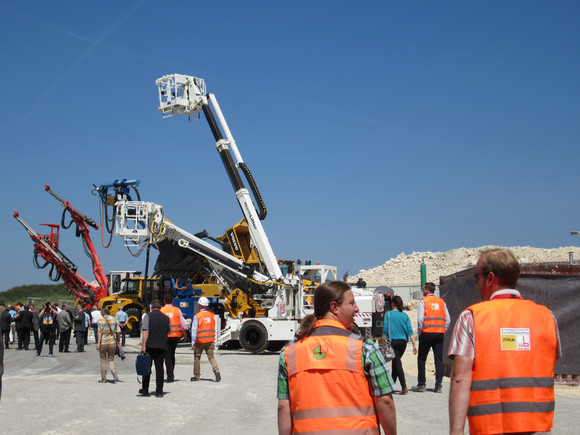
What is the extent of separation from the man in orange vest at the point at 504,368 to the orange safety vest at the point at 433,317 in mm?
7137

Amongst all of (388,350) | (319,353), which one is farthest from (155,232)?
(319,353)

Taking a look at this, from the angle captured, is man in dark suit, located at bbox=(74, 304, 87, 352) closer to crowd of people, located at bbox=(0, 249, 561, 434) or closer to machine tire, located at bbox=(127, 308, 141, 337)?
machine tire, located at bbox=(127, 308, 141, 337)

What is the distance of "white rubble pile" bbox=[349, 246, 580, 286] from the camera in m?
48.0

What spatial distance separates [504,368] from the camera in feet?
11.0

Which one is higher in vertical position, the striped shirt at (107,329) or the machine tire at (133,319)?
the striped shirt at (107,329)

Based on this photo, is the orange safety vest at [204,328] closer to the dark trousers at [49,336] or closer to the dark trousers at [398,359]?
the dark trousers at [398,359]

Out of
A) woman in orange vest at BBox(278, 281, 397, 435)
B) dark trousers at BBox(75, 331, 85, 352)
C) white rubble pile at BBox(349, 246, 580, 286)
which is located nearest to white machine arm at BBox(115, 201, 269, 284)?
dark trousers at BBox(75, 331, 85, 352)

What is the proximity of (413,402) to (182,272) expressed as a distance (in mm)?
15893

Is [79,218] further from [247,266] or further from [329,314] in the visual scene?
[329,314]

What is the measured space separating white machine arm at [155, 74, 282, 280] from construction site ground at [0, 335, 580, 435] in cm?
713

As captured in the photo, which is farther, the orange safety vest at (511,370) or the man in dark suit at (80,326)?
the man in dark suit at (80,326)

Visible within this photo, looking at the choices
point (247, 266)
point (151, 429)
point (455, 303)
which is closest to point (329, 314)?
point (151, 429)

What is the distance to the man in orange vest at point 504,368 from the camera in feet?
10.8

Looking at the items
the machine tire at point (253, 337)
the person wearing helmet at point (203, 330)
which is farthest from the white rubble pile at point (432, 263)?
the person wearing helmet at point (203, 330)
